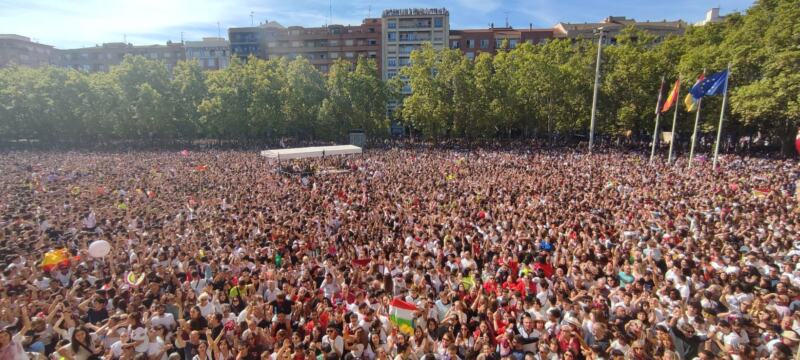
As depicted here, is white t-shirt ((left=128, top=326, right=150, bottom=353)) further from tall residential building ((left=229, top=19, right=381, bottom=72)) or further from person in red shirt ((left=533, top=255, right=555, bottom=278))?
tall residential building ((left=229, top=19, right=381, bottom=72))

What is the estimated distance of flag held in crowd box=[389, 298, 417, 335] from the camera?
6291mm

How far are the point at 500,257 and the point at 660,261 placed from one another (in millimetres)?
3374

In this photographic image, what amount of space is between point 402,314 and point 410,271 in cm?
156

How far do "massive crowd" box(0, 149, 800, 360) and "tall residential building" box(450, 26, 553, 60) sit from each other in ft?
148

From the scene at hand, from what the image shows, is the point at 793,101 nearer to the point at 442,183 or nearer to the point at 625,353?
the point at 442,183

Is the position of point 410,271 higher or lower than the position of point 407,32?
lower

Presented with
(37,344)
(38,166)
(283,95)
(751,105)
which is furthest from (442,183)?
(283,95)

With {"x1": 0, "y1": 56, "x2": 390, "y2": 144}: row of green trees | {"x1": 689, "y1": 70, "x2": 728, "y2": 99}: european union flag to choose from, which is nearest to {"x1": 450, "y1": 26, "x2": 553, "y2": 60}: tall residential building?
{"x1": 0, "y1": 56, "x2": 390, "y2": 144}: row of green trees

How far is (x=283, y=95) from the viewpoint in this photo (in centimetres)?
4312

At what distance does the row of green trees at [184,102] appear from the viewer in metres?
41.3

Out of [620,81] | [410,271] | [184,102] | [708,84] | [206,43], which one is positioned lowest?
[410,271]

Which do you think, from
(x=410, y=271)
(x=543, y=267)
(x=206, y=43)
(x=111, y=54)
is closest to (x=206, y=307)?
(x=410, y=271)

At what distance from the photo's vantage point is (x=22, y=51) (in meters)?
72.4

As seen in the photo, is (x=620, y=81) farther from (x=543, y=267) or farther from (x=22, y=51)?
(x=22, y=51)
